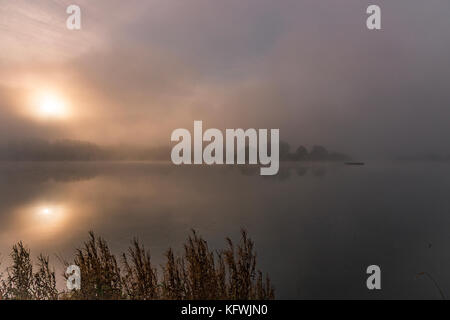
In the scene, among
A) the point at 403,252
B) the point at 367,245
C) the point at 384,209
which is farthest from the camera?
the point at 384,209

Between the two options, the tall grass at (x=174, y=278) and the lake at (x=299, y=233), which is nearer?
the tall grass at (x=174, y=278)

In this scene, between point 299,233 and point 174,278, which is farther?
point 299,233

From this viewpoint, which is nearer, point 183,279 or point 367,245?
point 183,279

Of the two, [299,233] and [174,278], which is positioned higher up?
[174,278]

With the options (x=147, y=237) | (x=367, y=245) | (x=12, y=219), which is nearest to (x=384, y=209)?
(x=367, y=245)

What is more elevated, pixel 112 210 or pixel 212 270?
pixel 212 270

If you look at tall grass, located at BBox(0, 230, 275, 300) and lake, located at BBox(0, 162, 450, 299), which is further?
lake, located at BBox(0, 162, 450, 299)

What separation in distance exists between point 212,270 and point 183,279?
4.31 ft

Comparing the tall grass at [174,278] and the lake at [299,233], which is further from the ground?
the tall grass at [174,278]

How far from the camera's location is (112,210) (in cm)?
10406

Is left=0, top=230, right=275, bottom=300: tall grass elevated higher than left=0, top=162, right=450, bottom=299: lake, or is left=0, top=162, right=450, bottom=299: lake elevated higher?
left=0, top=230, right=275, bottom=300: tall grass
